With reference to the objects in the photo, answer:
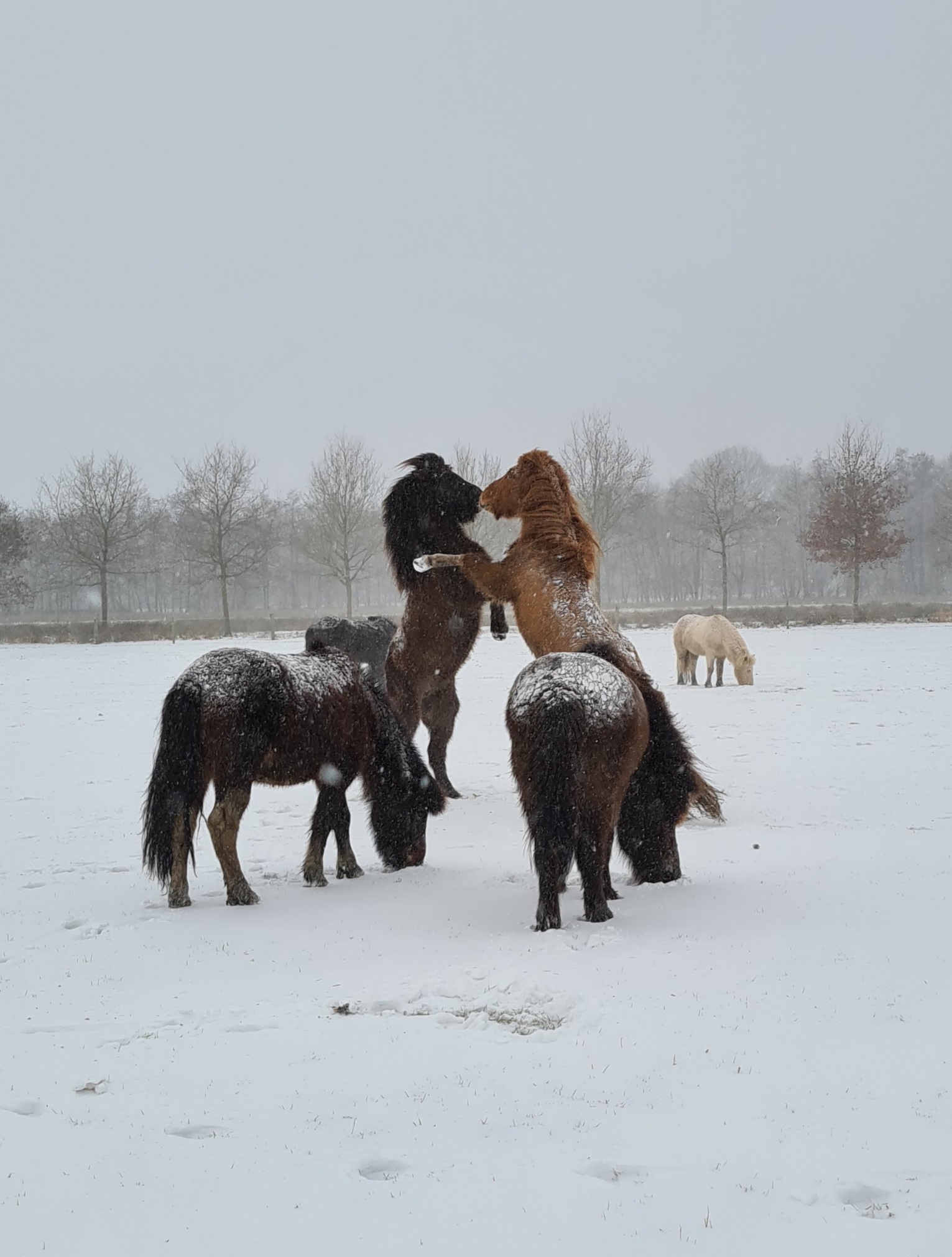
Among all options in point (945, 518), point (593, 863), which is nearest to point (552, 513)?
point (593, 863)

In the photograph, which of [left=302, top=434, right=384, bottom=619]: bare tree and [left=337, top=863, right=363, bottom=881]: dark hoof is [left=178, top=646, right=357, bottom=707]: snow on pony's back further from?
[left=302, top=434, right=384, bottom=619]: bare tree

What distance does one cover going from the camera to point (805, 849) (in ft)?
20.6

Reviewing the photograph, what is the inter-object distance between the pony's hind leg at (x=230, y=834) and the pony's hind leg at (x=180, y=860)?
138 mm

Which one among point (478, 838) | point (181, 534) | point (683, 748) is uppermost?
point (181, 534)

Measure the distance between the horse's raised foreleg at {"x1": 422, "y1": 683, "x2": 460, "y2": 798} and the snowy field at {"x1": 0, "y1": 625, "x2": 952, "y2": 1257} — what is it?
1.35 metres

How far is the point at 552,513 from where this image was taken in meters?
6.76

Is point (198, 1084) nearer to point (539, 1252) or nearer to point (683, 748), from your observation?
point (539, 1252)

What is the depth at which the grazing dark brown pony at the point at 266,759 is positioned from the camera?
538 cm

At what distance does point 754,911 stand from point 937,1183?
7.94 feet

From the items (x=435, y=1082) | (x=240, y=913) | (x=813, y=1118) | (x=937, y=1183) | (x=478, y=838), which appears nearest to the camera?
(x=937, y=1183)

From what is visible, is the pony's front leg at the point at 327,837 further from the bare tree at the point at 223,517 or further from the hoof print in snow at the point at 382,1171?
the bare tree at the point at 223,517

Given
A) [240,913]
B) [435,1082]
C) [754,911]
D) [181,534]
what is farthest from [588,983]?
[181,534]

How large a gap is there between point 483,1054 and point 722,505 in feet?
146

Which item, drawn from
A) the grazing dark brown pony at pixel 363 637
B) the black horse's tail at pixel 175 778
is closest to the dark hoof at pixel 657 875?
the black horse's tail at pixel 175 778
